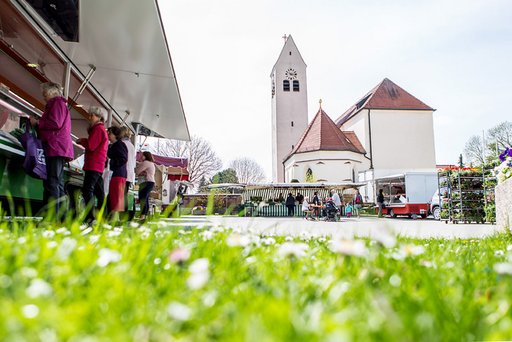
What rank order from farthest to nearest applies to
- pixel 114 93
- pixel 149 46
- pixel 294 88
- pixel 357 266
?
pixel 294 88 → pixel 114 93 → pixel 149 46 → pixel 357 266

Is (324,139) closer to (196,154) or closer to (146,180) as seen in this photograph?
(196,154)

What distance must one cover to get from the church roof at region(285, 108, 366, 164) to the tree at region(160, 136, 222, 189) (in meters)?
12.2

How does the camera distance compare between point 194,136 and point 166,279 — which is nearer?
point 166,279

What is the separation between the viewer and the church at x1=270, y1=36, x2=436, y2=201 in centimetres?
4353

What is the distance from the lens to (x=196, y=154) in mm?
51312

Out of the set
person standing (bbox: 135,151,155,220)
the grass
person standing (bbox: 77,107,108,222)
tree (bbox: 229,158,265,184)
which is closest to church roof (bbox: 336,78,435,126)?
tree (bbox: 229,158,265,184)

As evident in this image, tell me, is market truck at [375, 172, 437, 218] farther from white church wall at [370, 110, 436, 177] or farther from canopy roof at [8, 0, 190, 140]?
white church wall at [370, 110, 436, 177]

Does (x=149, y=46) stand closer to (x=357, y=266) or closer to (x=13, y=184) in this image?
(x=13, y=184)

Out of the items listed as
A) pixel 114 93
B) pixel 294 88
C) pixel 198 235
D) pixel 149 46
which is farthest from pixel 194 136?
pixel 198 235

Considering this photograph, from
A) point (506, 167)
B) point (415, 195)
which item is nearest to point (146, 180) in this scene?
point (506, 167)

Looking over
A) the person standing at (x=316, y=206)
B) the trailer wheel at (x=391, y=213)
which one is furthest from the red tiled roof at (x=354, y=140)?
the person standing at (x=316, y=206)

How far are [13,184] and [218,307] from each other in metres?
4.38

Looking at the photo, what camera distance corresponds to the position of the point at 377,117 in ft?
156

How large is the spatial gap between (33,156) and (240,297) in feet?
13.9
